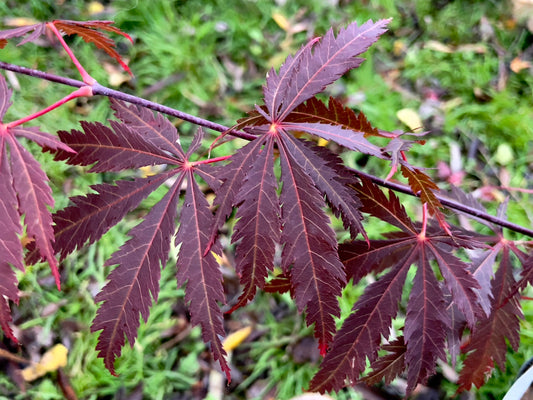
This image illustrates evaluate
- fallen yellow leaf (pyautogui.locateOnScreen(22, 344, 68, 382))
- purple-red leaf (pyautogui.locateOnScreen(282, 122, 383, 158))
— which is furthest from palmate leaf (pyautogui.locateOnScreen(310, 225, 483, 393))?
fallen yellow leaf (pyautogui.locateOnScreen(22, 344, 68, 382))

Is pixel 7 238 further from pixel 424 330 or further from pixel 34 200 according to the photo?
pixel 424 330

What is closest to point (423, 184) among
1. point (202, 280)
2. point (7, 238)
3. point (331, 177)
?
point (331, 177)

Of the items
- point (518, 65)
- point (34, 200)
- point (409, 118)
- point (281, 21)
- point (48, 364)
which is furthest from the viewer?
point (281, 21)

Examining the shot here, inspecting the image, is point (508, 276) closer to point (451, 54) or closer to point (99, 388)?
point (99, 388)

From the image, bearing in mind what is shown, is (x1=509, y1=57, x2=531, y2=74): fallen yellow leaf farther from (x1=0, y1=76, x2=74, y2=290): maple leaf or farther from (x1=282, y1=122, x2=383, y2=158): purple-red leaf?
(x1=0, y1=76, x2=74, y2=290): maple leaf

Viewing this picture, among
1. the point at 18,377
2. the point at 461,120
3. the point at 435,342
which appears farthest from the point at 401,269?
the point at 461,120
